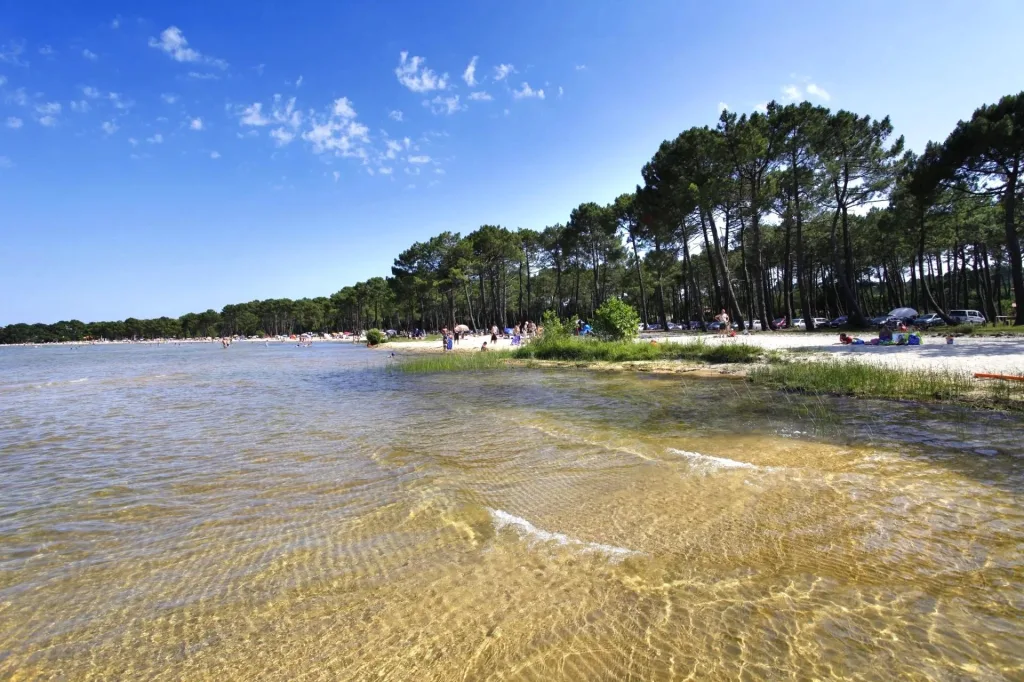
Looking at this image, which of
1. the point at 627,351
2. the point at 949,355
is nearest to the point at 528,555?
the point at 949,355

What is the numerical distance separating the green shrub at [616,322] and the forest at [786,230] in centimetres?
1170

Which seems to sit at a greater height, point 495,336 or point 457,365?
point 495,336

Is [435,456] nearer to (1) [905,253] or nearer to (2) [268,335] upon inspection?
(1) [905,253]

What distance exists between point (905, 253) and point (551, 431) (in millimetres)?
53379

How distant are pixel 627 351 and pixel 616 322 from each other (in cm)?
385

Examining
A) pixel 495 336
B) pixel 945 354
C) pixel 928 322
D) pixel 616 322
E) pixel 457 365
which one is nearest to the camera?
pixel 945 354

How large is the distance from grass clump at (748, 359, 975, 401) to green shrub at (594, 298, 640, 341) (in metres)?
12.5

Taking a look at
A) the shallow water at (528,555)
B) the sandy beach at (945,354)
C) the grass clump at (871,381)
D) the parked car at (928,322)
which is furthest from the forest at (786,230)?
the shallow water at (528,555)

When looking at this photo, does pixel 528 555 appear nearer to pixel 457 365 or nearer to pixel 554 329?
pixel 457 365

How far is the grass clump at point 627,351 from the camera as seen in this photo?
66.0ft

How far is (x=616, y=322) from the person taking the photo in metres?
27.0

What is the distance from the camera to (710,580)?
3.66 meters

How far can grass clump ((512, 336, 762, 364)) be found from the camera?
20.1m

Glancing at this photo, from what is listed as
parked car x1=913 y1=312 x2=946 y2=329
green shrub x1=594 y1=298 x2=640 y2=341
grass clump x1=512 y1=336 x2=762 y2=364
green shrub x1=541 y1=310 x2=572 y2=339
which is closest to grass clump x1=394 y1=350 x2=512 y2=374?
grass clump x1=512 y1=336 x2=762 y2=364
